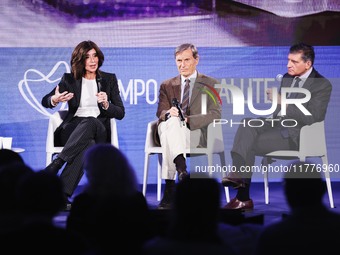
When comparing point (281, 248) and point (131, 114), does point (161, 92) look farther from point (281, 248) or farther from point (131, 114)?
point (281, 248)

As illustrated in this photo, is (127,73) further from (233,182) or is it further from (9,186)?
(9,186)

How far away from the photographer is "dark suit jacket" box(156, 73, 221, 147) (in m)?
6.47

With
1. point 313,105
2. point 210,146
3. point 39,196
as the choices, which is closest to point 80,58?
point 210,146

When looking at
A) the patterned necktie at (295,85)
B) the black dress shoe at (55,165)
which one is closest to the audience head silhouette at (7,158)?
the black dress shoe at (55,165)

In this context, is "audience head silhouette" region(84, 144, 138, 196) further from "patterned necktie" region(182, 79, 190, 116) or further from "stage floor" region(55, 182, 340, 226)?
"patterned necktie" region(182, 79, 190, 116)

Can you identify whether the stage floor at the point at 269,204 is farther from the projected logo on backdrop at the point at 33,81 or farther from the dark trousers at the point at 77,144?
the projected logo on backdrop at the point at 33,81

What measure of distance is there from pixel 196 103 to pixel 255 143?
64 centimetres

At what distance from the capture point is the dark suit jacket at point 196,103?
6.47 meters

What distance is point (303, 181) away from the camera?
2744mm

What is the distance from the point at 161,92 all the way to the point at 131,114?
2.62ft

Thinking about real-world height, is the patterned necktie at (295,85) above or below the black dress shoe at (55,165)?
above

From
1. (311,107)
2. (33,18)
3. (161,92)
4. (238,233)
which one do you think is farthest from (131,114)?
(238,233)

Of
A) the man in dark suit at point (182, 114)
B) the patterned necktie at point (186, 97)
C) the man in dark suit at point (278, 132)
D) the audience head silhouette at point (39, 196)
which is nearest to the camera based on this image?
the audience head silhouette at point (39, 196)

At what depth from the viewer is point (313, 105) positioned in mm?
6312
